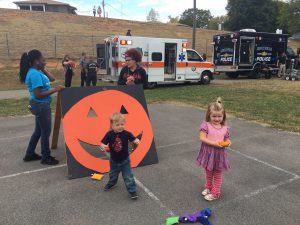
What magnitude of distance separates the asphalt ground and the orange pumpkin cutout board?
→ 0.25 m

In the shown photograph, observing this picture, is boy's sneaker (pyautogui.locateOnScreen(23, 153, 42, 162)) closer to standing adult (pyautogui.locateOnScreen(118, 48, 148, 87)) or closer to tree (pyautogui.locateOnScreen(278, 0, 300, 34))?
standing adult (pyautogui.locateOnScreen(118, 48, 148, 87))

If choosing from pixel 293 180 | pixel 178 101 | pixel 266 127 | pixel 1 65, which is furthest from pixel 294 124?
Result: pixel 1 65

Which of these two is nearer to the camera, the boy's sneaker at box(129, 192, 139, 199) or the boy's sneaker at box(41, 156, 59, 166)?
the boy's sneaker at box(129, 192, 139, 199)

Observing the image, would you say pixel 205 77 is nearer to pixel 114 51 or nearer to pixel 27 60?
pixel 114 51

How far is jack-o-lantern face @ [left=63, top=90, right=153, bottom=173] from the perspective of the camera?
499 cm

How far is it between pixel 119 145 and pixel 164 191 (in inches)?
39.3

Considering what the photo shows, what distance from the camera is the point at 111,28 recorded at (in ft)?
152

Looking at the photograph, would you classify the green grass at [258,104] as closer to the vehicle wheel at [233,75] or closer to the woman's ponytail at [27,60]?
the woman's ponytail at [27,60]

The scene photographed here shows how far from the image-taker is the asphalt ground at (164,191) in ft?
12.1

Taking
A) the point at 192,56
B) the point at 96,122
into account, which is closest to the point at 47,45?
the point at 192,56

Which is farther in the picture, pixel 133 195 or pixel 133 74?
pixel 133 74

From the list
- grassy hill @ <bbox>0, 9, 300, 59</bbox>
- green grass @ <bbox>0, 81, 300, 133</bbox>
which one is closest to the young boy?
green grass @ <bbox>0, 81, 300, 133</bbox>

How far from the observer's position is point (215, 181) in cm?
411

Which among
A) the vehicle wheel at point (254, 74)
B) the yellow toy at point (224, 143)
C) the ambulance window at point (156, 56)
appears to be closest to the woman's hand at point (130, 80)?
the yellow toy at point (224, 143)
